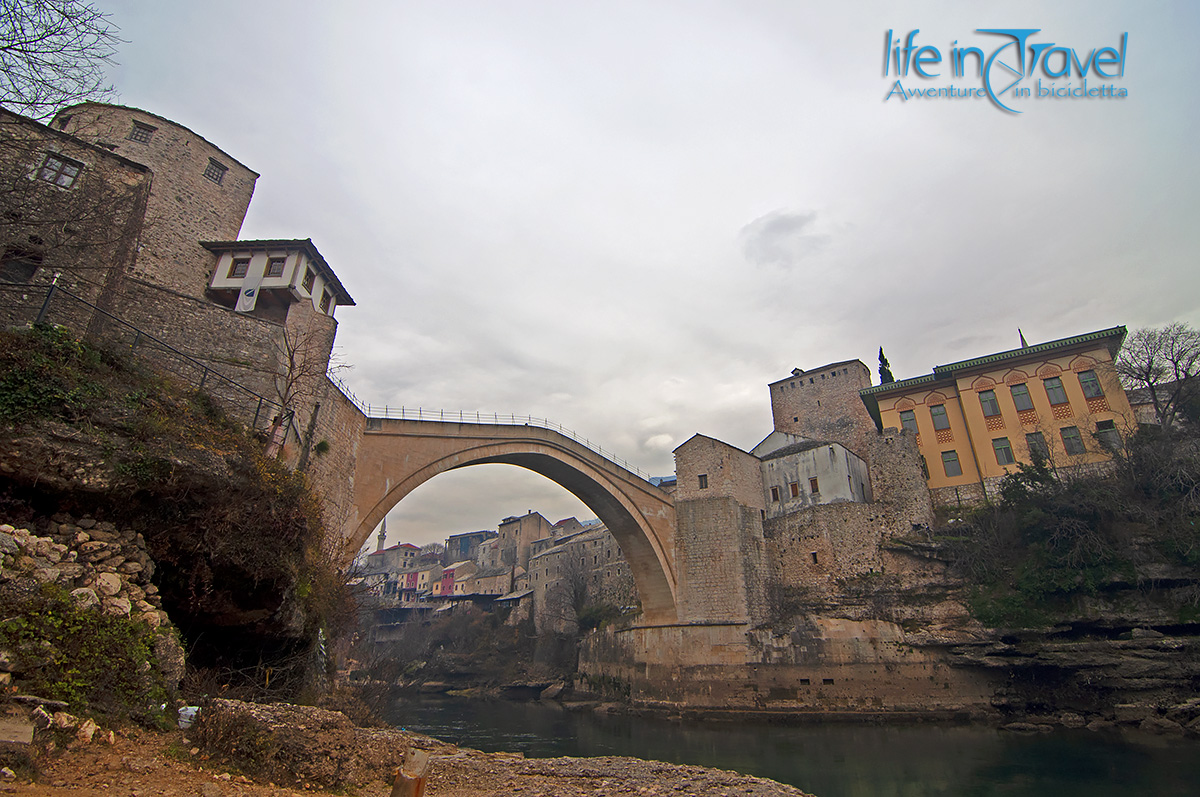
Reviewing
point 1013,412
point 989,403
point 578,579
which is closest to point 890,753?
point 1013,412

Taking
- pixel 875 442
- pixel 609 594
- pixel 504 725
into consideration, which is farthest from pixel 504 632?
pixel 875 442

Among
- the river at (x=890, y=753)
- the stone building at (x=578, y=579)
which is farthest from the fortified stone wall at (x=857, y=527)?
the stone building at (x=578, y=579)

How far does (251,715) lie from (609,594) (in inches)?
1225

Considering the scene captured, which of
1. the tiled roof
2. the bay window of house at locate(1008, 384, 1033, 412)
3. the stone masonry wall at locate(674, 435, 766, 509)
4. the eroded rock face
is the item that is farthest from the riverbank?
the bay window of house at locate(1008, 384, 1033, 412)

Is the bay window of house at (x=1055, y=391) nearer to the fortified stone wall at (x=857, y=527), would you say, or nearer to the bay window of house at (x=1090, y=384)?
the bay window of house at (x=1090, y=384)

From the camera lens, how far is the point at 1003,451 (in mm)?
21250

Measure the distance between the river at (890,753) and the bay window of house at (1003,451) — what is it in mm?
9090

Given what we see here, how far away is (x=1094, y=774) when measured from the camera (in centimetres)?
1155

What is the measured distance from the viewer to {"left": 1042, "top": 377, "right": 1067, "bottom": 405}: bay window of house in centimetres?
2072

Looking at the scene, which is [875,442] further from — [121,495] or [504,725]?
[121,495]

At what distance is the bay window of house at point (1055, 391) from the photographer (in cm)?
2072

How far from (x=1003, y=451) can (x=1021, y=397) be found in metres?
2.18

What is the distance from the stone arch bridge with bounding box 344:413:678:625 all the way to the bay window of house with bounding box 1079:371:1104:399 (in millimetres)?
15778

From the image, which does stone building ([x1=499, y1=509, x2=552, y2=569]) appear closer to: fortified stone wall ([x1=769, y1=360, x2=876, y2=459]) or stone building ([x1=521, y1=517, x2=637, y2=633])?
stone building ([x1=521, y1=517, x2=637, y2=633])
